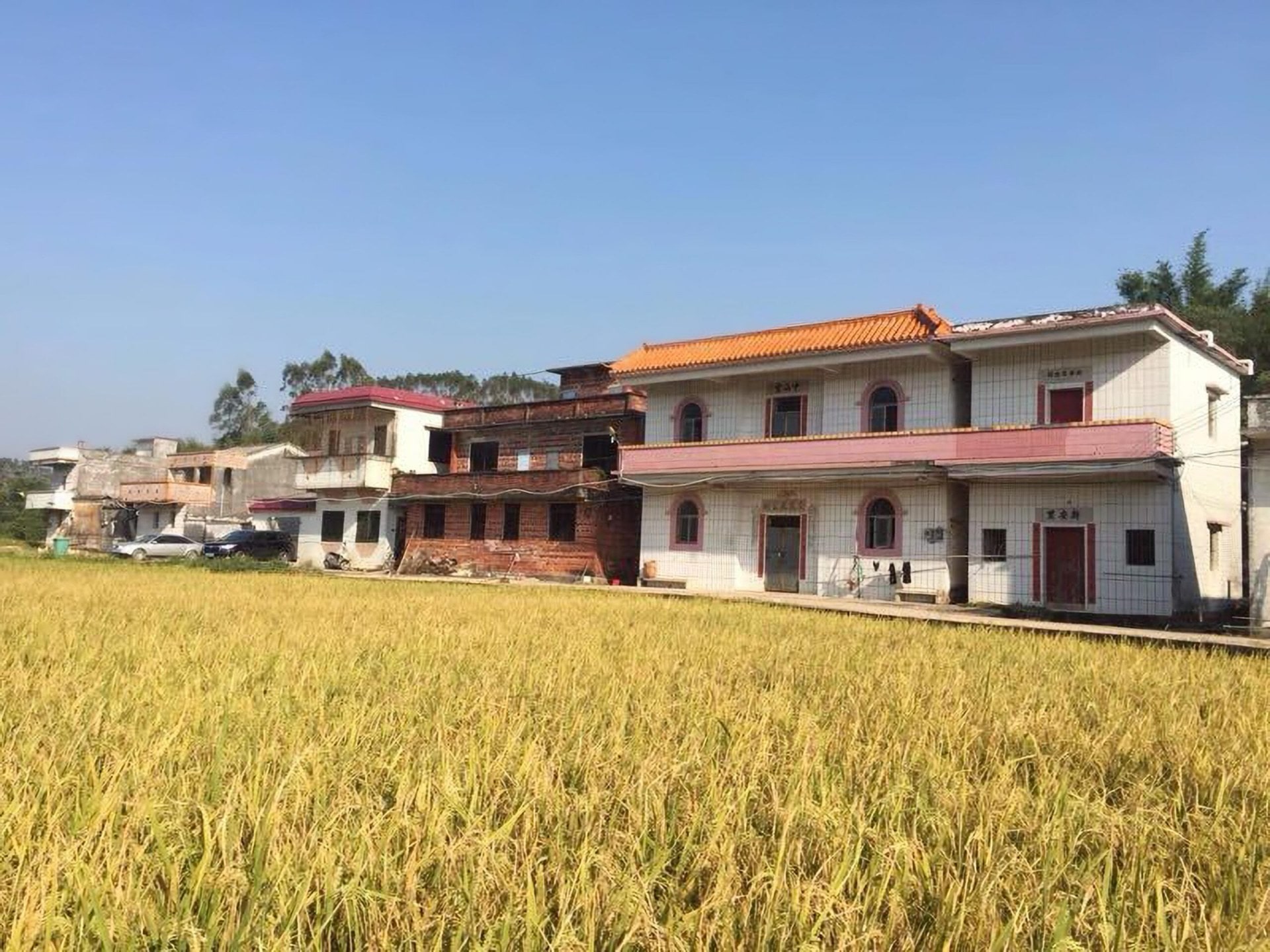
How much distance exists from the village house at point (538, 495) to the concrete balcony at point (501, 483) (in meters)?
0.03

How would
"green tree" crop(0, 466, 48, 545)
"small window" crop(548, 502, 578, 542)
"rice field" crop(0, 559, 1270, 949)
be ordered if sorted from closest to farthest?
"rice field" crop(0, 559, 1270, 949) < "small window" crop(548, 502, 578, 542) < "green tree" crop(0, 466, 48, 545)

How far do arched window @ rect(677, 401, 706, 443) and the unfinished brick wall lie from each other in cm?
260

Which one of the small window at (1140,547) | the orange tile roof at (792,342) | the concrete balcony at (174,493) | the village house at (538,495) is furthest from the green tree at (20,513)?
the small window at (1140,547)

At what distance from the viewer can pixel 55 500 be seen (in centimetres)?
4666

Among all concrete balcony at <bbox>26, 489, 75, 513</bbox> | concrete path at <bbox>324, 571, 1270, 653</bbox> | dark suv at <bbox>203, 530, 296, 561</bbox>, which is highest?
concrete balcony at <bbox>26, 489, 75, 513</bbox>

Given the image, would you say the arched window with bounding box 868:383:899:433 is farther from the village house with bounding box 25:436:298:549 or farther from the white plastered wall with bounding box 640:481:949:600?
the village house with bounding box 25:436:298:549

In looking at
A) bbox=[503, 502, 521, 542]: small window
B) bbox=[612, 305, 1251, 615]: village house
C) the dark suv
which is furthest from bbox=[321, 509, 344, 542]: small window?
bbox=[612, 305, 1251, 615]: village house

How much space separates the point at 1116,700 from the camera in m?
5.53

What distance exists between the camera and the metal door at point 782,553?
23.3 m

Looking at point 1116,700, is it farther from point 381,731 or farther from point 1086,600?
point 1086,600

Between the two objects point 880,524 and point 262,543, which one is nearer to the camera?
point 880,524

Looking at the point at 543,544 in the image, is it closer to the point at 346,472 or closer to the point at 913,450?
the point at 346,472

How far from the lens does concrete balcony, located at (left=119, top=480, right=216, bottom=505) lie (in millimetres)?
41750

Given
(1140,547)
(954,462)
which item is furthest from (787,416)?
(1140,547)
